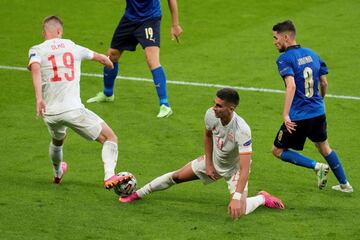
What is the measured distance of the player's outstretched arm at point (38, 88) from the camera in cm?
943

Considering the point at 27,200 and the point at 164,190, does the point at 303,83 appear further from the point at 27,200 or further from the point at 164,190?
the point at 27,200

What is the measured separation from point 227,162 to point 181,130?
3.12m

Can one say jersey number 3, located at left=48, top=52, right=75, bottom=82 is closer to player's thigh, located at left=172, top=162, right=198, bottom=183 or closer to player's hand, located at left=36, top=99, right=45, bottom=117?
player's hand, located at left=36, top=99, right=45, bottom=117

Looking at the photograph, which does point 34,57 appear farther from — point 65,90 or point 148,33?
point 148,33

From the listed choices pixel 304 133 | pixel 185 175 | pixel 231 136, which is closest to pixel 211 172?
pixel 185 175

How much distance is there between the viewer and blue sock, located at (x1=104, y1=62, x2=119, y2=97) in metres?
13.6

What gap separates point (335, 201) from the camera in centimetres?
1000

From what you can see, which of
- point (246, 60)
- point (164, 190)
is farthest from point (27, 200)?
point (246, 60)

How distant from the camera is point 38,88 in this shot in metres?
9.52

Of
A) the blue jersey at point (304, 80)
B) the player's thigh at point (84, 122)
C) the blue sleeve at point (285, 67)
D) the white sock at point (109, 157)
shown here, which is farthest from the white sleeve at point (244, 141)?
the player's thigh at point (84, 122)

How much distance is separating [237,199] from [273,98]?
Answer: 515cm

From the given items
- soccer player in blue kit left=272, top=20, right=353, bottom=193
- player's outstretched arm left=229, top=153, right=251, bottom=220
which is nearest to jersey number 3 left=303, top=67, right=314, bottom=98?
soccer player in blue kit left=272, top=20, right=353, bottom=193

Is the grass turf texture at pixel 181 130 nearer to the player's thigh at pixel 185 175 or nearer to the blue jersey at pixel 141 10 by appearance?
the player's thigh at pixel 185 175

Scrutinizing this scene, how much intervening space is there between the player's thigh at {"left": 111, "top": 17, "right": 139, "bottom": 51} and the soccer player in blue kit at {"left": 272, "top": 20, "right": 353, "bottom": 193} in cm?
361
